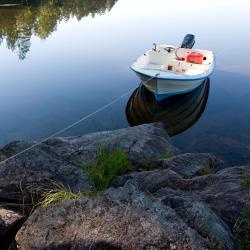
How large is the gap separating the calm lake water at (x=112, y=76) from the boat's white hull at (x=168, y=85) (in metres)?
1.17

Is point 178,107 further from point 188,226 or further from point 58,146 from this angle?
point 188,226

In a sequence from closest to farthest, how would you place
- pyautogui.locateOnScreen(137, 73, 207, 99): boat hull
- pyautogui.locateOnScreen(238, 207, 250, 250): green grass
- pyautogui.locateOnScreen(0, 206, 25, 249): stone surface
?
1. pyautogui.locateOnScreen(238, 207, 250, 250): green grass
2. pyautogui.locateOnScreen(0, 206, 25, 249): stone surface
3. pyautogui.locateOnScreen(137, 73, 207, 99): boat hull

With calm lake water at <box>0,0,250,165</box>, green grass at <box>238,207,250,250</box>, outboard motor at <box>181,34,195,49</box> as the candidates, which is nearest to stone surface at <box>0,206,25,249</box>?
green grass at <box>238,207,250,250</box>

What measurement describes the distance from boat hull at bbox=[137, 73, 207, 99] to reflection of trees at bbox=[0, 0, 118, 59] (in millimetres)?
16864

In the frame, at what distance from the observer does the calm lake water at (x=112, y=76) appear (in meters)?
21.6

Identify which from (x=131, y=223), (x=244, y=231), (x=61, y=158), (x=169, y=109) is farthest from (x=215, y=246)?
(x=169, y=109)

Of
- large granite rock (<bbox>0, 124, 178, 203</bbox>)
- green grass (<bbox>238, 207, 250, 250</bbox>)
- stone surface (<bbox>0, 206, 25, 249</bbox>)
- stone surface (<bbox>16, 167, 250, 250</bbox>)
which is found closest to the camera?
stone surface (<bbox>16, 167, 250, 250</bbox>)

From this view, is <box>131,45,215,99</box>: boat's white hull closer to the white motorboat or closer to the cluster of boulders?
the white motorboat

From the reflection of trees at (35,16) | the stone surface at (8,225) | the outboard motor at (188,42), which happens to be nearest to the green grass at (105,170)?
the stone surface at (8,225)

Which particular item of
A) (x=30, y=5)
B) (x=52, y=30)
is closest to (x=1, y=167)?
(x=52, y=30)

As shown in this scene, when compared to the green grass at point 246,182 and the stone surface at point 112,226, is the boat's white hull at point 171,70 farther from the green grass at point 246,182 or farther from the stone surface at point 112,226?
the stone surface at point 112,226

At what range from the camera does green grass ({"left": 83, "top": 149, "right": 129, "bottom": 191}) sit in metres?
8.25

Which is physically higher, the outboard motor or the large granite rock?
the large granite rock

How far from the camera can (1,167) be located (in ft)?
29.2
